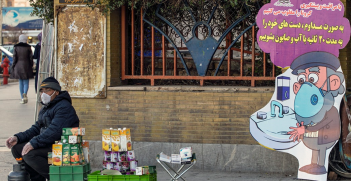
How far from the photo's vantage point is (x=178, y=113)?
7.80m

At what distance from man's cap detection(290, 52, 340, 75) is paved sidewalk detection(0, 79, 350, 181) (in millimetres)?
1566

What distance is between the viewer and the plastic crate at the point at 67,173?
5832 millimetres

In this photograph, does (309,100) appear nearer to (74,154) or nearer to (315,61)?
(315,61)

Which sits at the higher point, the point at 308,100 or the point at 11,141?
the point at 308,100

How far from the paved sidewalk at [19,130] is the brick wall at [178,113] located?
1.63 feet

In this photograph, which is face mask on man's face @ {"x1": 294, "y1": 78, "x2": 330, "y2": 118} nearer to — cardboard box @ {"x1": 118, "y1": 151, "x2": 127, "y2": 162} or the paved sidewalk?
the paved sidewalk

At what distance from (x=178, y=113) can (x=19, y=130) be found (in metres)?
4.78

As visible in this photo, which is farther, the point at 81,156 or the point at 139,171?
the point at 81,156

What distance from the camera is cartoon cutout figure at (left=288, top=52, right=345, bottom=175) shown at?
6.96 meters

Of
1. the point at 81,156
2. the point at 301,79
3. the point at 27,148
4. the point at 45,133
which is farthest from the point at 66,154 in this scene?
the point at 301,79

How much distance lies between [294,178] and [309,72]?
4.90 feet

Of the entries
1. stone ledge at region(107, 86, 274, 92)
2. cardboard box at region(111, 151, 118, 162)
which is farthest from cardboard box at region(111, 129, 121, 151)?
stone ledge at region(107, 86, 274, 92)

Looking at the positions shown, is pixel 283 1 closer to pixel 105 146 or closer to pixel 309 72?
pixel 309 72

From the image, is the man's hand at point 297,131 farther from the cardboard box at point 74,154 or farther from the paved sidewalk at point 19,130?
the cardboard box at point 74,154
